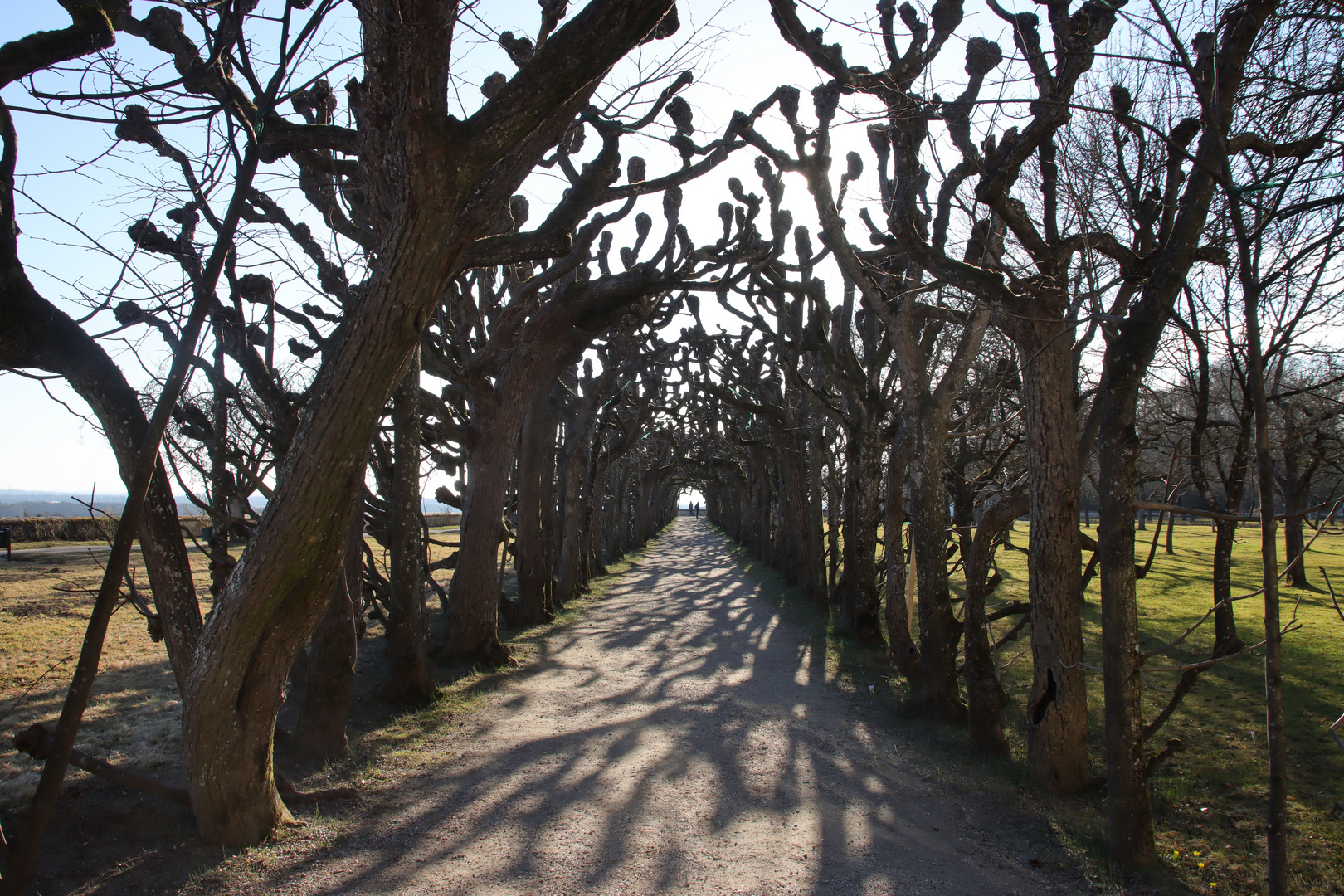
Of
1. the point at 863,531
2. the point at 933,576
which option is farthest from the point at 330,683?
the point at 863,531

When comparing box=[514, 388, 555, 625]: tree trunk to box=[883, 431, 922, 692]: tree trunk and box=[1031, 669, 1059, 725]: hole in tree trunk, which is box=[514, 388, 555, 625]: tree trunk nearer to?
box=[883, 431, 922, 692]: tree trunk

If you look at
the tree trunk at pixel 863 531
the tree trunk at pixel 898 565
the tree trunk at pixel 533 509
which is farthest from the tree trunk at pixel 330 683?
the tree trunk at pixel 863 531

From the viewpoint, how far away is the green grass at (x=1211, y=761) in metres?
4.30

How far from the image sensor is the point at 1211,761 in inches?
239

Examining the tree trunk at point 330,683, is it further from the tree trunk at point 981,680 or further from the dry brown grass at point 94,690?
the tree trunk at point 981,680

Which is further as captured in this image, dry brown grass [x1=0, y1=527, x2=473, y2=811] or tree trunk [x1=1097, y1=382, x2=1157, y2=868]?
dry brown grass [x1=0, y1=527, x2=473, y2=811]

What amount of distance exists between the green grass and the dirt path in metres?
0.41

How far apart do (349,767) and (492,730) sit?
4.80 ft

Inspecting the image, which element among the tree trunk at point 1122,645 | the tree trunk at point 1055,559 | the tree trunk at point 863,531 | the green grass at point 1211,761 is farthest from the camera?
the tree trunk at point 863,531

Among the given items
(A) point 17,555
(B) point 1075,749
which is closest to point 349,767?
(B) point 1075,749

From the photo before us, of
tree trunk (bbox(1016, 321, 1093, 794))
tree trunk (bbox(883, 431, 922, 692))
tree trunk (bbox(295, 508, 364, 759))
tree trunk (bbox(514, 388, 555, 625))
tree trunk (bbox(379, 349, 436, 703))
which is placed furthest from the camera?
tree trunk (bbox(514, 388, 555, 625))

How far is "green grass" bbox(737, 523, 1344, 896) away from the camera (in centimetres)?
430

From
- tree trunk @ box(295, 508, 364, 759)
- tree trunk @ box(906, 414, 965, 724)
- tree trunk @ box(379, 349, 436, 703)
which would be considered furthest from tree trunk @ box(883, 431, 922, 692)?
tree trunk @ box(295, 508, 364, 759)

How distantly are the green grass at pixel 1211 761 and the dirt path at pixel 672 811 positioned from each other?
410 millimetres
